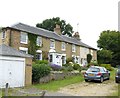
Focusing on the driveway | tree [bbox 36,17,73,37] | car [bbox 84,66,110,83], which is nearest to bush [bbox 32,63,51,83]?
car [bbox 84,66,110,83]

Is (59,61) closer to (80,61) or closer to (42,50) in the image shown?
(42,50)

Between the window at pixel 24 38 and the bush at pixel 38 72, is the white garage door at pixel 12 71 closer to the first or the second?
the bush at pixel 38 72

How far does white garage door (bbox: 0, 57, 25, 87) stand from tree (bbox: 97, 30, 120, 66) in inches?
1923

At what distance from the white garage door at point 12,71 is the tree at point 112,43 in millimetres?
48840

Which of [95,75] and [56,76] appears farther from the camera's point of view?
[56,76]

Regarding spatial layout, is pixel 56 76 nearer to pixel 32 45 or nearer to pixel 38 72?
pixel 38 72

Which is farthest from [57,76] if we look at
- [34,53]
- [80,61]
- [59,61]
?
[80,61]

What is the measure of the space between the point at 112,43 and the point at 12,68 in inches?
2125

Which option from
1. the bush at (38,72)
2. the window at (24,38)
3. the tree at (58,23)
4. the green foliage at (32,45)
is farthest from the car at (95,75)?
the tree at (58,23)

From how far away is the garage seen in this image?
2130 cm

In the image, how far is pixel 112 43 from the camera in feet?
239

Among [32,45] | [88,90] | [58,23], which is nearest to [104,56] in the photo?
[58,23]

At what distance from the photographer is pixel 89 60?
176ft

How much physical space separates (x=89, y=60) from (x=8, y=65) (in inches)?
1320
